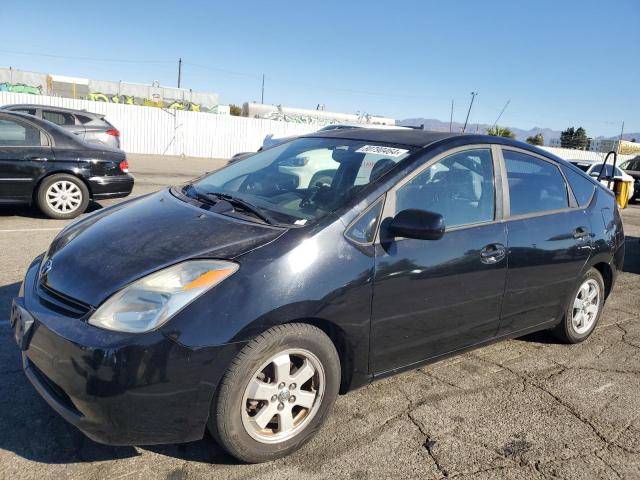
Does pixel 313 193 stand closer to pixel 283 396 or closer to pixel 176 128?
pixel 283 396

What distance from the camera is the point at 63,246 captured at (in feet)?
9.48

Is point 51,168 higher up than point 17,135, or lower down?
lower down

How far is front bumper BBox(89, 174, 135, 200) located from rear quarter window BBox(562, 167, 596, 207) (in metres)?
6.16

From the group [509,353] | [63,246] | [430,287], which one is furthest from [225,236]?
[509,353]

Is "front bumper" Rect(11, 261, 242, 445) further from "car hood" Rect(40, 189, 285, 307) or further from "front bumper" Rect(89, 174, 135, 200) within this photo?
"front bumper" Rect(89, 174, 135, 200)

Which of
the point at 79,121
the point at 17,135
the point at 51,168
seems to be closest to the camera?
the point at 17,135

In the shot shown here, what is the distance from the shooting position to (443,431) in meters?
2.92

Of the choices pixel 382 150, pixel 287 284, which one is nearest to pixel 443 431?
pixel 287 284

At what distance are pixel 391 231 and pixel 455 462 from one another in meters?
1.17

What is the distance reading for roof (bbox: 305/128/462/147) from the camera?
3.31 meters

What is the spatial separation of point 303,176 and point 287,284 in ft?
3.66

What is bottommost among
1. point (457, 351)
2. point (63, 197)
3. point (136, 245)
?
point (457, 351)

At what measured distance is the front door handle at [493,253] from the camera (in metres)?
3.20

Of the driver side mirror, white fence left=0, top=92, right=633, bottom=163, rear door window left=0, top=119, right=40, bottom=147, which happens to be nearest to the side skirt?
the driver side mirror
